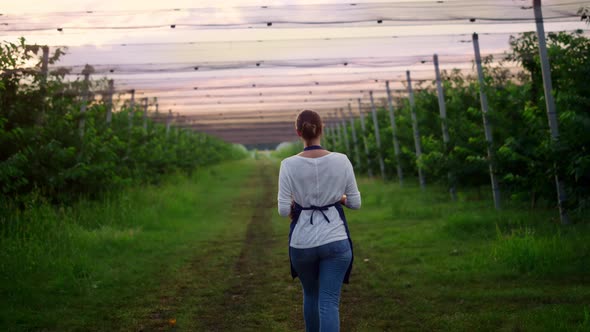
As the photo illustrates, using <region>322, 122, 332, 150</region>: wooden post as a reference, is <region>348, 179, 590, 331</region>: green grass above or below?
below

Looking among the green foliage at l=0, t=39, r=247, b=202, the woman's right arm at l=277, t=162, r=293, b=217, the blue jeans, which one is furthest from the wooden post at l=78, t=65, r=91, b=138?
the blue jeans

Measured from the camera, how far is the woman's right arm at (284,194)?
15.1ft

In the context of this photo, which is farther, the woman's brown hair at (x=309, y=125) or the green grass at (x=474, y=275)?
the green grass at (x=474, y=275)

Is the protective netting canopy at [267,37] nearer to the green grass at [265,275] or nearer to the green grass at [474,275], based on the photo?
the green grass at [265,275]

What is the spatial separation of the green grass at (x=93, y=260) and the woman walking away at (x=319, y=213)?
274 centimetres

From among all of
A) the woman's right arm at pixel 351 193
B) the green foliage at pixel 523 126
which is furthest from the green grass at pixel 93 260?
the green foliage at pixel 523 126

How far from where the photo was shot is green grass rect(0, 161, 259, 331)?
702cm

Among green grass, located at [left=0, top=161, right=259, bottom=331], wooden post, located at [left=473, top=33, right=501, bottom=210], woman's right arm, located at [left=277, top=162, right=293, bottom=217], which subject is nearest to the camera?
woman's right arm, located at [left=277, top=162, right=293, bottom=217]

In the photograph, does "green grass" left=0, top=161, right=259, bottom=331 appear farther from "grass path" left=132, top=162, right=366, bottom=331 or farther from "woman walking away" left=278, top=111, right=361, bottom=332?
"woman walking away" left=278, top=111, right=361, bottom=332

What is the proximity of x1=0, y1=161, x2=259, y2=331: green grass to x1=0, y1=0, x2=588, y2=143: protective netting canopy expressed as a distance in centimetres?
343

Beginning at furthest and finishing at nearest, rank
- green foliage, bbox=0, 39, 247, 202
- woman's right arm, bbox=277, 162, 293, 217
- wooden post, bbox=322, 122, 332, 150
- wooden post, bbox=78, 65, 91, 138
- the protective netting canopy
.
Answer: wooden post, bbox=322, 122, 332, 150, wooden post, bbox=78, 65, 91, 138, the protective netting canopy, green foliage, bbox=0, 39, 247, 202, woman's right arm, bbox=277, 162, 293, 217

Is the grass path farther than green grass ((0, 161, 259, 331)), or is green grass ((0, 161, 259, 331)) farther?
green grass ((0, 161, 259, 331))

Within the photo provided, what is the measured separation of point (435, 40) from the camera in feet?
51.5

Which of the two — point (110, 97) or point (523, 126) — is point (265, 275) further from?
point (110, 97)
